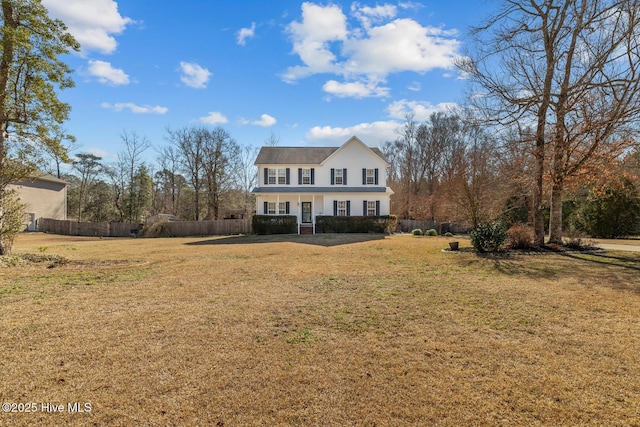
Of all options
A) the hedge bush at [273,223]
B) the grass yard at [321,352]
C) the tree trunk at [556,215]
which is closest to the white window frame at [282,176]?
the hedge bush at [273,223]

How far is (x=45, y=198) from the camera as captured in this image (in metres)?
35.2

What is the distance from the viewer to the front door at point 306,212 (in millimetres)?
27188

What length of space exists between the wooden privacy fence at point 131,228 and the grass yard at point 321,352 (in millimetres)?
19701

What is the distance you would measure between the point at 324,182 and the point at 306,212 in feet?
10.2

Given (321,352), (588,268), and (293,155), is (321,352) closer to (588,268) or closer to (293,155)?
(588,268)

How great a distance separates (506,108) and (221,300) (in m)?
14.7

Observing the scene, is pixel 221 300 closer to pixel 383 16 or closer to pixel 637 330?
pixel 637 330

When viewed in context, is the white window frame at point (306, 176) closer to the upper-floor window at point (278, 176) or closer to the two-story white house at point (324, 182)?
the two-story white house at point (324, 182)

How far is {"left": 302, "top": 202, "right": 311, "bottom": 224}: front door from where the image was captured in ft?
89.2

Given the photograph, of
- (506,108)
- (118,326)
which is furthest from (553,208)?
(118,326)

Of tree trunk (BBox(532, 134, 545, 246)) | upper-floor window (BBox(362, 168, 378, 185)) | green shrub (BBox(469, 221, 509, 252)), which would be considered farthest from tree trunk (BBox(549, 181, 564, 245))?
upper-floor window (BBox(362, 168, 378, 185))

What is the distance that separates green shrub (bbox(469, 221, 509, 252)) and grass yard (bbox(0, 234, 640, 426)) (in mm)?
4831

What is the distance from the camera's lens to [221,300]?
614cm

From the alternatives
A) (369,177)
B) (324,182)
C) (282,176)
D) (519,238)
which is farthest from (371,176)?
(519,238)
